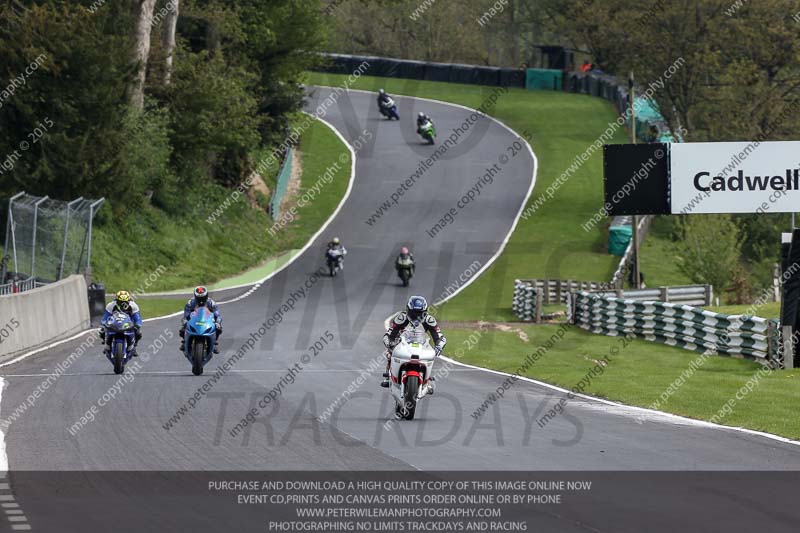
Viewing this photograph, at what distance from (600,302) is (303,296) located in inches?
407

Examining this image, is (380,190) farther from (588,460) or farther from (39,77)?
(588,460)

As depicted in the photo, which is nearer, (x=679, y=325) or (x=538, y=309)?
(x=679, y=325)

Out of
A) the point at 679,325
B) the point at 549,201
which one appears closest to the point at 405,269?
the point at 679,325

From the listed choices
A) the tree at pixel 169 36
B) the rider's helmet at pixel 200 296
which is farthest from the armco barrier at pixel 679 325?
the tree at pixel 169 36

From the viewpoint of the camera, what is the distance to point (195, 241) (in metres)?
45.8

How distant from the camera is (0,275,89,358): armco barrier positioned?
76.2ft

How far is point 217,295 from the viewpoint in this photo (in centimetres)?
3866

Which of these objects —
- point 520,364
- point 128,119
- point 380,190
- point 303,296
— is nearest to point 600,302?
point 520,364

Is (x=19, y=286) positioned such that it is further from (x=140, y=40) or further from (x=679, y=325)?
(x=140, y=40)

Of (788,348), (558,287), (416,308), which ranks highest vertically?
(558,287)

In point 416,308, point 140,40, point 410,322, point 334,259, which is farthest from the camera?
point 140,40

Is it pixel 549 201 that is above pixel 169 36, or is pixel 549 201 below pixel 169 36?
below

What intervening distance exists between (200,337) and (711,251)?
25693 millimetres

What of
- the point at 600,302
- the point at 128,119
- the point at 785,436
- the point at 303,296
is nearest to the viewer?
the point at 785,436
